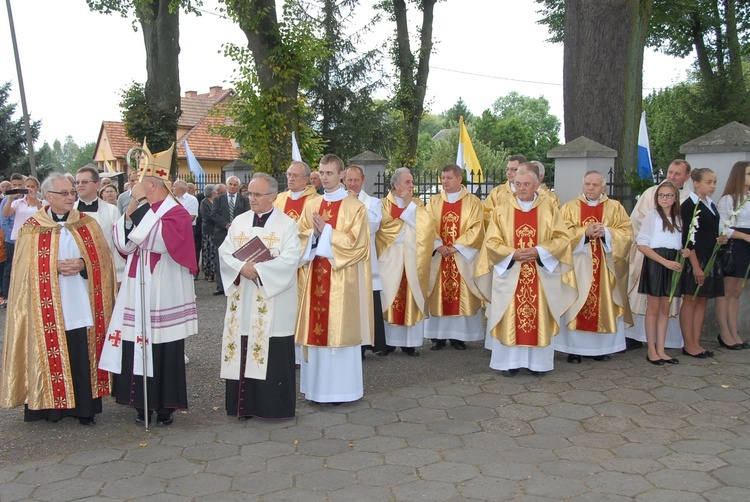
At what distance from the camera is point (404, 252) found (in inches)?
301

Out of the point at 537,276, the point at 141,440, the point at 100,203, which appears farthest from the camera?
the point at 537,276

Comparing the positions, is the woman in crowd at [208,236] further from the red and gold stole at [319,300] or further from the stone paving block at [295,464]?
the stone paving block at [295,464]

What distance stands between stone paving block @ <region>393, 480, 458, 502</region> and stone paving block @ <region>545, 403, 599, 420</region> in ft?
5.37

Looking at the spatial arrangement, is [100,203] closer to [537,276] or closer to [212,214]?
[537,276]

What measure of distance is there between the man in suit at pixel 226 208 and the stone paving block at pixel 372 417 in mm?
Answer: 6199

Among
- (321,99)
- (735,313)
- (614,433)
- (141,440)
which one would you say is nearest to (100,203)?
(141,440)

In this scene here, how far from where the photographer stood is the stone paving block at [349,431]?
5176 mm

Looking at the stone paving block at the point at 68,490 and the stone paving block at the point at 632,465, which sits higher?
the stone paving block at the point at 68,490

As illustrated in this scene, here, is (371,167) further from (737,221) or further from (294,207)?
(737,221)

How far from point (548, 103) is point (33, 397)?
328 feet

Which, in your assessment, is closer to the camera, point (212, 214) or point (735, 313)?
point (735, 313)

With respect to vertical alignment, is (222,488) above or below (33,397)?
below

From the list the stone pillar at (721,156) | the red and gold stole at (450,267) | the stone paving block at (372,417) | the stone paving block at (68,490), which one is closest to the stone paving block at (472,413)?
the stone paving block at (372,417)

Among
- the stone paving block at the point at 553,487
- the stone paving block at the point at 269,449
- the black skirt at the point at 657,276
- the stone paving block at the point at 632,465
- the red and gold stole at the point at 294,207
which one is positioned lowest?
the stone paving block at the point at 553,487
